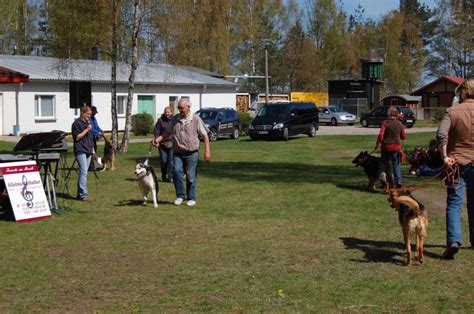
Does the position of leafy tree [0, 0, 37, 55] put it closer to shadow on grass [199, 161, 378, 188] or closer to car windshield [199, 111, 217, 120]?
car windshield [199, 111, 217, 120]

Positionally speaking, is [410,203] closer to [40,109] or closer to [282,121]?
[282,121]

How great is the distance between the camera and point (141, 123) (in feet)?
120

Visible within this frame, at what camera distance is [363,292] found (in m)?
5.87

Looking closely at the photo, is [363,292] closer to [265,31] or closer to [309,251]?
[309,251]

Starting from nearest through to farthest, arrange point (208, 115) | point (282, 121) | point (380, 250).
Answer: point (380, 250) → point (282, 121) → point (208, 115)

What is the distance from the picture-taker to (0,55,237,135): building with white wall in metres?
33.5

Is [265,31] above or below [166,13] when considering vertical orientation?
above

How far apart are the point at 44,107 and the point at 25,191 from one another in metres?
26.5

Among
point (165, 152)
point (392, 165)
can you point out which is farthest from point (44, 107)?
point (392, 165)

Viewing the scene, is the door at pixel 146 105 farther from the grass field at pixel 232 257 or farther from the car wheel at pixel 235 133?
the grass field at pixel 232 257

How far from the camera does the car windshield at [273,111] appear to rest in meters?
31.6

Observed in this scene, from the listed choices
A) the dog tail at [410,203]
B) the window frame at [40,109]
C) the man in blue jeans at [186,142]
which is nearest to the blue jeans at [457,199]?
the dog tail at [410,203]

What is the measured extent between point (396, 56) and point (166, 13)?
58.0 meters

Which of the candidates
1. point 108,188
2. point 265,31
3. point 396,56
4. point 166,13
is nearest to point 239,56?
point 265,31
